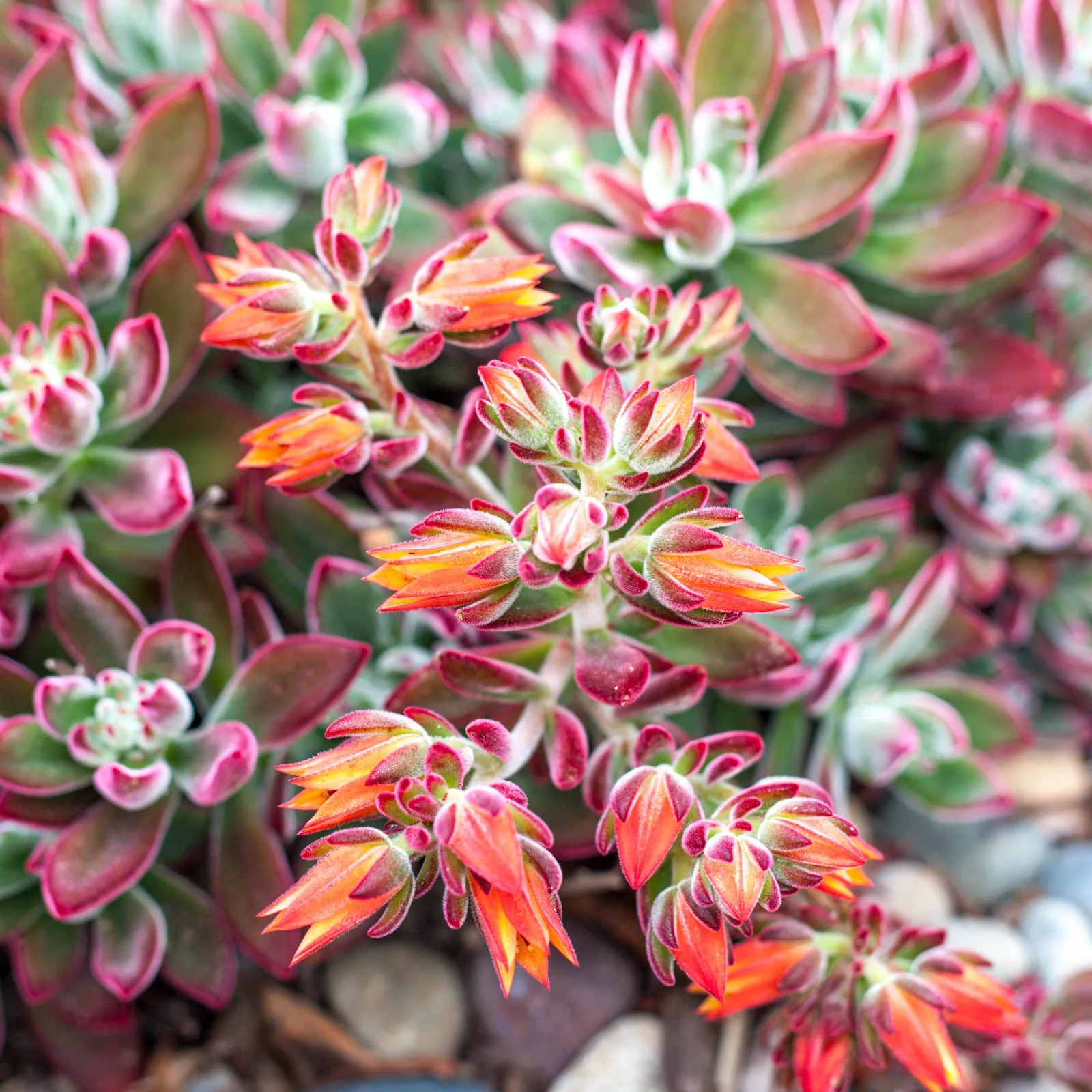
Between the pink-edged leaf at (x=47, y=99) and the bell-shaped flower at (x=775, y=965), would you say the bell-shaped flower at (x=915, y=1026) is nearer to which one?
the bell-shaped flower at (x=775, y=965)

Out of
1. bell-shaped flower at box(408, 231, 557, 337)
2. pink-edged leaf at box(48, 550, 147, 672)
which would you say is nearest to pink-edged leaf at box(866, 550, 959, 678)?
bell-shaped flower at box(408, 231, 557, 337)

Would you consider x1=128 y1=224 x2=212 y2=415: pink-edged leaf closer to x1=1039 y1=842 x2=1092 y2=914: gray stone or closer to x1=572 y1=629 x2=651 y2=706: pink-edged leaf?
x1=572 y1=629 x2=651 y2=706: pink-edged leaf

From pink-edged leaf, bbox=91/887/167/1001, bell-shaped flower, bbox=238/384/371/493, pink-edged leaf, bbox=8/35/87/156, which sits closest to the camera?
bell-shaped flower, bbox=238/384/371/493

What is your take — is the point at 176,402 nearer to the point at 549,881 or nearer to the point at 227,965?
the point at 227,965

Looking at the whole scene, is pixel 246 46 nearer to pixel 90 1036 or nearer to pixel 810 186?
pixel 810 186

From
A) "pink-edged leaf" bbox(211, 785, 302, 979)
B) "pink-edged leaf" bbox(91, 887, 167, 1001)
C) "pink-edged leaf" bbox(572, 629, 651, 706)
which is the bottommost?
"pink-edged leaf" bbox(91, 887, 167, 1001)

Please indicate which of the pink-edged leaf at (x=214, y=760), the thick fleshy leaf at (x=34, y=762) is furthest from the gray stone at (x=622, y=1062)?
the thick fleshy leaf at (x=34, y=762)

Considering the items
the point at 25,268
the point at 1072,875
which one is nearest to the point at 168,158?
the point at 25,268
